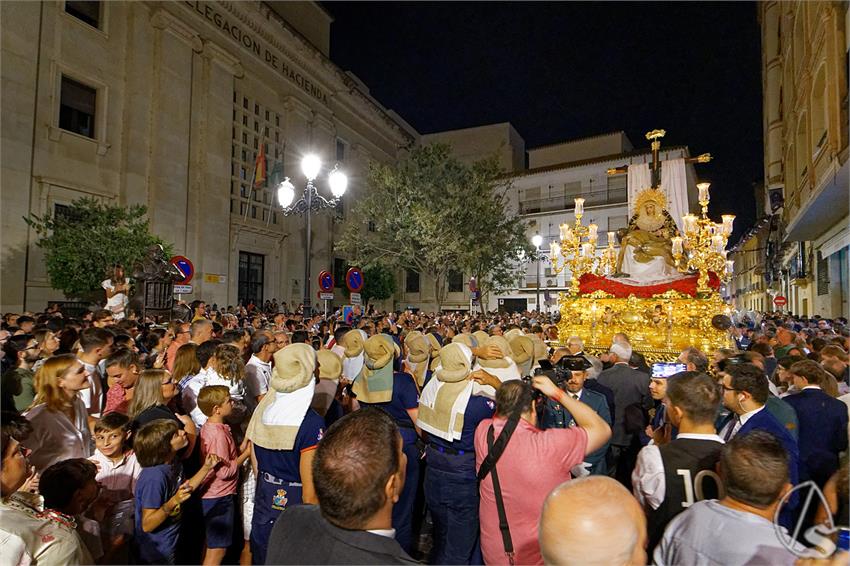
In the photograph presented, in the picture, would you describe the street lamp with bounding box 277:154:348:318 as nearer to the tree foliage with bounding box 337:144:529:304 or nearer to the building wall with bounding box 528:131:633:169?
the tree foliage with bounding box 337:144:529:304

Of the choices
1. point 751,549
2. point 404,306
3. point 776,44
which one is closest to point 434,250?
point 404,306

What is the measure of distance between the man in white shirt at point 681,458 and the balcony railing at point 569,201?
34.8 m

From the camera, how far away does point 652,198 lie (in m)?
14.2

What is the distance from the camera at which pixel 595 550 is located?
1.44m

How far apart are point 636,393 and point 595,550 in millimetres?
4103

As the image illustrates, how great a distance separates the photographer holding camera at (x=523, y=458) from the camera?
2.64m

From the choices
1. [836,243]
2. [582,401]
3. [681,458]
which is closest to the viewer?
[681,458]

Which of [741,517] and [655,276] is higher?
[655,276]

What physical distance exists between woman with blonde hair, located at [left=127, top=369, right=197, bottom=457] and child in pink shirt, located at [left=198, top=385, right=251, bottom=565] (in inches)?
7.8

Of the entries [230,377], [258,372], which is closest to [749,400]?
[230,377]

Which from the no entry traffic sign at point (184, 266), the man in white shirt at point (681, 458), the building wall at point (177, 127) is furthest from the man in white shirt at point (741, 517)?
the building wall at point (177, 127)

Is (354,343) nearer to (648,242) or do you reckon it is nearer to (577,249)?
(577,249)

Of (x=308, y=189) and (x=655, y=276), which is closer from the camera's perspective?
→ (x=308, y=189)

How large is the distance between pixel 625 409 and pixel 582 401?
3.49 ft
